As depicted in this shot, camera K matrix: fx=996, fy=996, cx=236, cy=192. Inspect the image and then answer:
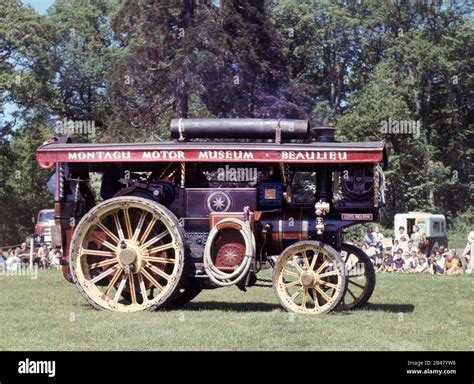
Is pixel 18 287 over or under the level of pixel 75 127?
under

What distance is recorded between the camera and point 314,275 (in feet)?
46.8

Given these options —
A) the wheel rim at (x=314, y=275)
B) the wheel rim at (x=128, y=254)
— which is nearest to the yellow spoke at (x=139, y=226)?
the wheel rim at (x=128, y=254)

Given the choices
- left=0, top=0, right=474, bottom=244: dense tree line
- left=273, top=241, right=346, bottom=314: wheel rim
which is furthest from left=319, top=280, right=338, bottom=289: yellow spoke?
left=0, top=0, right=474, bottom=244: dense tree line

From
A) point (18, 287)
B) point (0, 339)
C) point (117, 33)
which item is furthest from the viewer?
point (117, 33)

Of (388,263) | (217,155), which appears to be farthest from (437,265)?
(217,155)

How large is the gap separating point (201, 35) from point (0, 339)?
27.9m

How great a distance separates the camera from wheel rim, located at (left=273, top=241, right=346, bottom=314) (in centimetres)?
1415

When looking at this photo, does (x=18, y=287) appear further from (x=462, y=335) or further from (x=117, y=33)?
(x=117, y=33)

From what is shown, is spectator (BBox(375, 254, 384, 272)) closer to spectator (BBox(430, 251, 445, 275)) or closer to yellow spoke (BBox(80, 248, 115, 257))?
spectator (BBox(430, 251, 445, 275))

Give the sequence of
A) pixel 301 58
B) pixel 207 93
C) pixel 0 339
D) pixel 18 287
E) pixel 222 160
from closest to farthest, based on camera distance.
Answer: pixel 0 339 < pixel 222 160 < pixel 18 287 < pixel 207 93 < pixel 301 58

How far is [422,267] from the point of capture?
1073 inches

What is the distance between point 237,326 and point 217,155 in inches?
106
